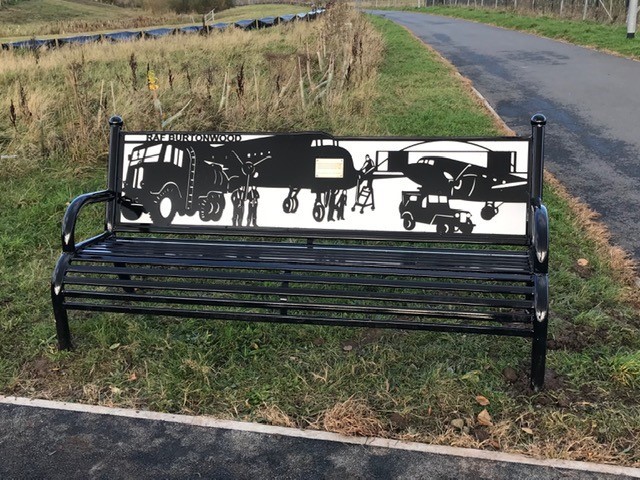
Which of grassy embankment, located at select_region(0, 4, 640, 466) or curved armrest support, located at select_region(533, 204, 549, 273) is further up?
curved armrest support, located at select_region(533, 204, 549, 273)

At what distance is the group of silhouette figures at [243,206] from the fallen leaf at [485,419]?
169 cm

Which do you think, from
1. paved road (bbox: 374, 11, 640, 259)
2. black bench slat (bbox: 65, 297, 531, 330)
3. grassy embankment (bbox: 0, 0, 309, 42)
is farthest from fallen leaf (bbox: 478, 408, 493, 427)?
grassy embankment (bbox: 0, 0, 309, 42)

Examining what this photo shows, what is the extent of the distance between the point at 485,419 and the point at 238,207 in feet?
6.01

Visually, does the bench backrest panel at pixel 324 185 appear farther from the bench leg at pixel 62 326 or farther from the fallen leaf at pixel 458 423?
the fallen leaf at pixel 458 423

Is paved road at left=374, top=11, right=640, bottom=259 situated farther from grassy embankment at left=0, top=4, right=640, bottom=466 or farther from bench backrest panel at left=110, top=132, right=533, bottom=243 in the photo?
bench backrest panel at left=110, top=132, right=533, bottom=243

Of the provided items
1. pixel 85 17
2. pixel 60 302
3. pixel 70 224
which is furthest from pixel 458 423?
pixel 85 17

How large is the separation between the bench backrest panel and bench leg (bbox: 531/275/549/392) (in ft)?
2.19

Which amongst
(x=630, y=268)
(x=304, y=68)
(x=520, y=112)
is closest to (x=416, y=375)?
(x=630, y=268)

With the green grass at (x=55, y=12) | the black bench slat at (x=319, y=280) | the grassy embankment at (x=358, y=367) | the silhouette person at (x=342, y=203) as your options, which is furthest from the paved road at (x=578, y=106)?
the green grass at (x=55, y=12)

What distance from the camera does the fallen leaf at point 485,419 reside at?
8.79 feet

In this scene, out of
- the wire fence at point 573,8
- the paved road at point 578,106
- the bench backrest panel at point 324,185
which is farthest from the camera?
the wire fence at point 573,8

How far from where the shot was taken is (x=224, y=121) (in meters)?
7.92

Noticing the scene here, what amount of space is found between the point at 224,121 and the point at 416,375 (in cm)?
559

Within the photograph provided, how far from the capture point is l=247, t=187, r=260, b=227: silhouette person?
3.67m
